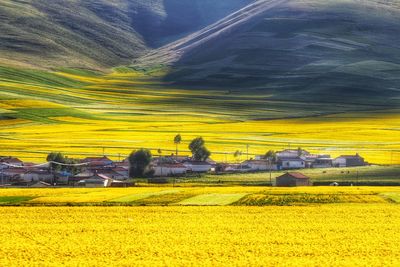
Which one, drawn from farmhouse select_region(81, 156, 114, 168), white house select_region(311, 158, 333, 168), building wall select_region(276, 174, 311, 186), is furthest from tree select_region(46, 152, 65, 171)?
white house select_region(311, 158, 333, 168)

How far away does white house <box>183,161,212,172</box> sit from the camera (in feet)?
302

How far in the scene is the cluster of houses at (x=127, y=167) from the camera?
266 ft

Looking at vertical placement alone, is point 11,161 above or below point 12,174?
above

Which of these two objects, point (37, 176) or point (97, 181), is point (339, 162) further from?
point (37, 176)

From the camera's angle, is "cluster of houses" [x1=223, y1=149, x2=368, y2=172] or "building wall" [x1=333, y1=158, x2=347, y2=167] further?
"building wall" [x1=333, y1=158, x2=347, y2=167]

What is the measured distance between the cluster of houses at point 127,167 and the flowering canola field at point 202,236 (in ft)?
96.3

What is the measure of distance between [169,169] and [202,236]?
177ft

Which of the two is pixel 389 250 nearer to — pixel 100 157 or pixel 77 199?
pixel 77 199

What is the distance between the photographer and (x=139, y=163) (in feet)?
285

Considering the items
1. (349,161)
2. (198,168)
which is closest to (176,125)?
(198,168)

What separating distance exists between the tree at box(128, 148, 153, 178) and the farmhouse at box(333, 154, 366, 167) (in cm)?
2279

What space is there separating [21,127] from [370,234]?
351 feet

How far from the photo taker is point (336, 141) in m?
120

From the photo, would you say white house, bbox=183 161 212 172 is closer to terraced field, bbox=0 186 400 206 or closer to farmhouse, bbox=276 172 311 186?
farmhouse, bbox=276 172 311 186
